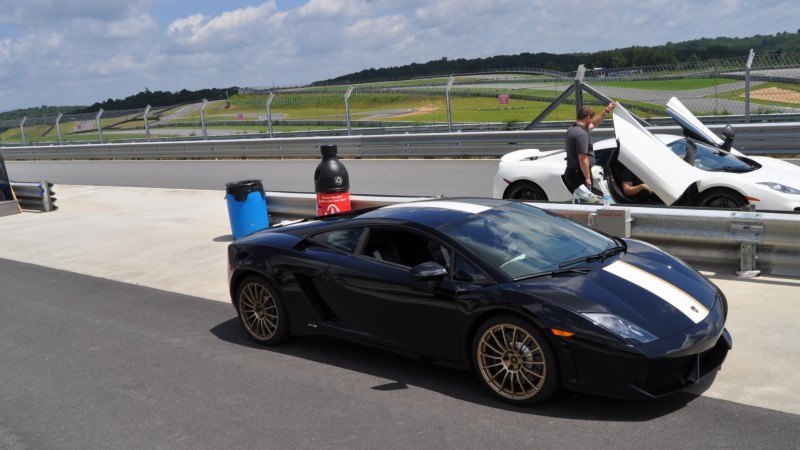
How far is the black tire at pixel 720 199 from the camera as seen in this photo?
8.38 metres

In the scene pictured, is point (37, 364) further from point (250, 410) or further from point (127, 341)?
point (250, 410)

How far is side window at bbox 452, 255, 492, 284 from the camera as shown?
15.9 feet

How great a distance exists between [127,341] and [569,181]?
5290 mm

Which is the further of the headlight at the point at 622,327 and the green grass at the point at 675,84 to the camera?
the green grass at the point at 675,84

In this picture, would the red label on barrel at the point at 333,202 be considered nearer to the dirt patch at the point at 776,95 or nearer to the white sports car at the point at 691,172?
the white sports car at the point at 691,172

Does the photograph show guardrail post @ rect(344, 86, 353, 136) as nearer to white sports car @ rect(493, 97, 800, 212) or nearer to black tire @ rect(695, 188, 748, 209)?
white sports car @ rect(493, 97, 800, 212)

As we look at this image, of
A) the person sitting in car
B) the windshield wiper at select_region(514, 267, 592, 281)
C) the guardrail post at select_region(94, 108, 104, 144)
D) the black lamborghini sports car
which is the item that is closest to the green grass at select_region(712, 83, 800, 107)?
the person sitting in car

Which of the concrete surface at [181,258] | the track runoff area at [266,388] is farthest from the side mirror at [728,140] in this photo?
the track runoff area at [266,388]

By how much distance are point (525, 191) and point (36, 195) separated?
37.8 ft

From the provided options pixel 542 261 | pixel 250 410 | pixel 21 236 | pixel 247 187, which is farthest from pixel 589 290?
pixel 21 236

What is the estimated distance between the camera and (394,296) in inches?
207

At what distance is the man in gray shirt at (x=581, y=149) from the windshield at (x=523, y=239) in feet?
10.0

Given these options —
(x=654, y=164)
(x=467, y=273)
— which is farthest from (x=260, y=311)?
(x=654, y=164)

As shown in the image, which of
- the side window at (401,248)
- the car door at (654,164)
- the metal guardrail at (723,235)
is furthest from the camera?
the car door at (654,164)
